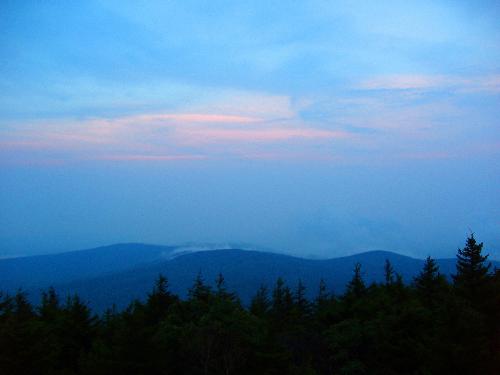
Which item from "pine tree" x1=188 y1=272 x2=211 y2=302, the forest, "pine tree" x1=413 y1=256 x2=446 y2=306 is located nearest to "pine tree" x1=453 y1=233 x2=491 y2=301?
the forest

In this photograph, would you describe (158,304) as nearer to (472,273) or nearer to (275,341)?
(275,341)

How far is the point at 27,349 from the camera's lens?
63.9 feet

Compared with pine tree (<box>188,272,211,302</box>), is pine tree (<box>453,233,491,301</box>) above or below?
above

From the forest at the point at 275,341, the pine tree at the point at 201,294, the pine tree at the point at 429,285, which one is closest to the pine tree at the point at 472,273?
the forest at the point at 275,341

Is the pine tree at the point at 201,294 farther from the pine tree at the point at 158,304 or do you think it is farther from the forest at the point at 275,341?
the pine tree at the point at 158,304

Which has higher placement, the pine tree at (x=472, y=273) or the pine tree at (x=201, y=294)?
the pine tree at (x=472, y=273)

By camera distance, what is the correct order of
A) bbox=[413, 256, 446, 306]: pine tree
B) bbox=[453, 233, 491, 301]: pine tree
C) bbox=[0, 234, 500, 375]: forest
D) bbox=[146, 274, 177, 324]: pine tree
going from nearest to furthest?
bbox=[0, 234, 500, 375]: forest, bbox=[453, 233, 491, 301]: pine tree, bbox=[413, 256, 446, 306]: pine tree, bbox=[146, 274, 177, 324]: pine tree

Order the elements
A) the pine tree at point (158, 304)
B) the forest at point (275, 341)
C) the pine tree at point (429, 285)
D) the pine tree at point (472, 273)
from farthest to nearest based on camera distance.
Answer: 1. the pine tree at point (158, 304)
2. the pine tree at point (429, 285)
3. the pine tree at point (472, 273)
4. the forest at point (275, 341)

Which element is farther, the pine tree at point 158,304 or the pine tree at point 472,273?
the pine tree at point 158,304

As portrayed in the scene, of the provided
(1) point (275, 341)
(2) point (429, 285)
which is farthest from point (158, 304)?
(2) point (429, 285)

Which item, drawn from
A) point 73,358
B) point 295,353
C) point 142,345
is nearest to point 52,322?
point 73,358

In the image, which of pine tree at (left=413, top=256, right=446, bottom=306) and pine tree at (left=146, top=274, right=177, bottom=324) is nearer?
pine tree at (left=413, top=256, right=446, bottom=306)

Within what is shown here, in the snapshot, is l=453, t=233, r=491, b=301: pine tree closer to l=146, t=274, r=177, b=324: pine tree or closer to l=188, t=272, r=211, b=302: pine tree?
l=188, t=272, r=211, b=302: pine tree

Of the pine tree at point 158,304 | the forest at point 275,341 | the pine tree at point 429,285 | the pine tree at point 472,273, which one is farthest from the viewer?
the pine tree at point 158,304
